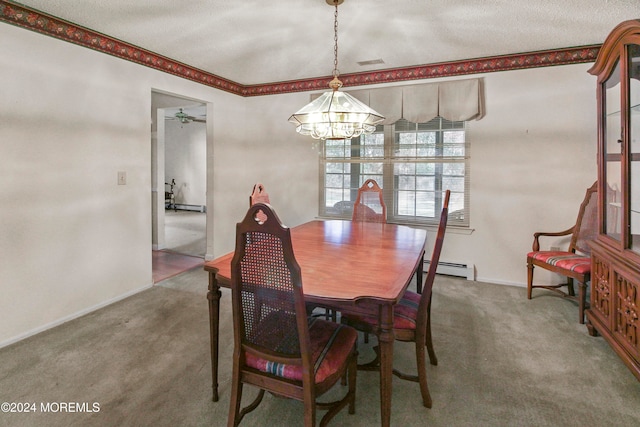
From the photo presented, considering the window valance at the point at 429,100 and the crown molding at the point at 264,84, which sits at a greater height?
the crown molding at the point at 264,84

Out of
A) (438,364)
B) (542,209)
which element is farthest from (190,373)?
(542,209)

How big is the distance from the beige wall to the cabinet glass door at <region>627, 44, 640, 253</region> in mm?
1266

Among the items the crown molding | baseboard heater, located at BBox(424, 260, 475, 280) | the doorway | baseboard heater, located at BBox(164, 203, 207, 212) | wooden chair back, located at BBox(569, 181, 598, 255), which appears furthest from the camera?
baseboard heater, located at BBox(164, 203, 207, 212)

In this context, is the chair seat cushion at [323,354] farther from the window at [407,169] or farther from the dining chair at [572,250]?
the window at [407,169]

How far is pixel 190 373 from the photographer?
2117mm

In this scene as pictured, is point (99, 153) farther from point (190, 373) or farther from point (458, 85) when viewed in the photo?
point (458, 85)

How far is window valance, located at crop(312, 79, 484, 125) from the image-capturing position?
3.73 metres

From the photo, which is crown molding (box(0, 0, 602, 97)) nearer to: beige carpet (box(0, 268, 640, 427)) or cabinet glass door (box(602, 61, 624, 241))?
cabinet glass door (box(602, 61, 624, 241))

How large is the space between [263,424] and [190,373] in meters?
0.68

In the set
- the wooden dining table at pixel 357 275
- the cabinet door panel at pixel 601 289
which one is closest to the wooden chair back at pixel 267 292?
the wooden dining table at pixel 357 275

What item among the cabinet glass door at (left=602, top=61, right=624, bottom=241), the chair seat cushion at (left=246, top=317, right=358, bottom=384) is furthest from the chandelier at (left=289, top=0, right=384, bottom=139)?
the cabinet glass door at (left=602, top=61, right=624, bottom=241)

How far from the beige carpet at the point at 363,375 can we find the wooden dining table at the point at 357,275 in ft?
1.07

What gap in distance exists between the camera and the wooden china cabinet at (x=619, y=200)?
2098 millimetres

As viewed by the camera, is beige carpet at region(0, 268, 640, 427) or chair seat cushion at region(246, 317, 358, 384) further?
beige carpet at region(0, 268, 640, 427)
